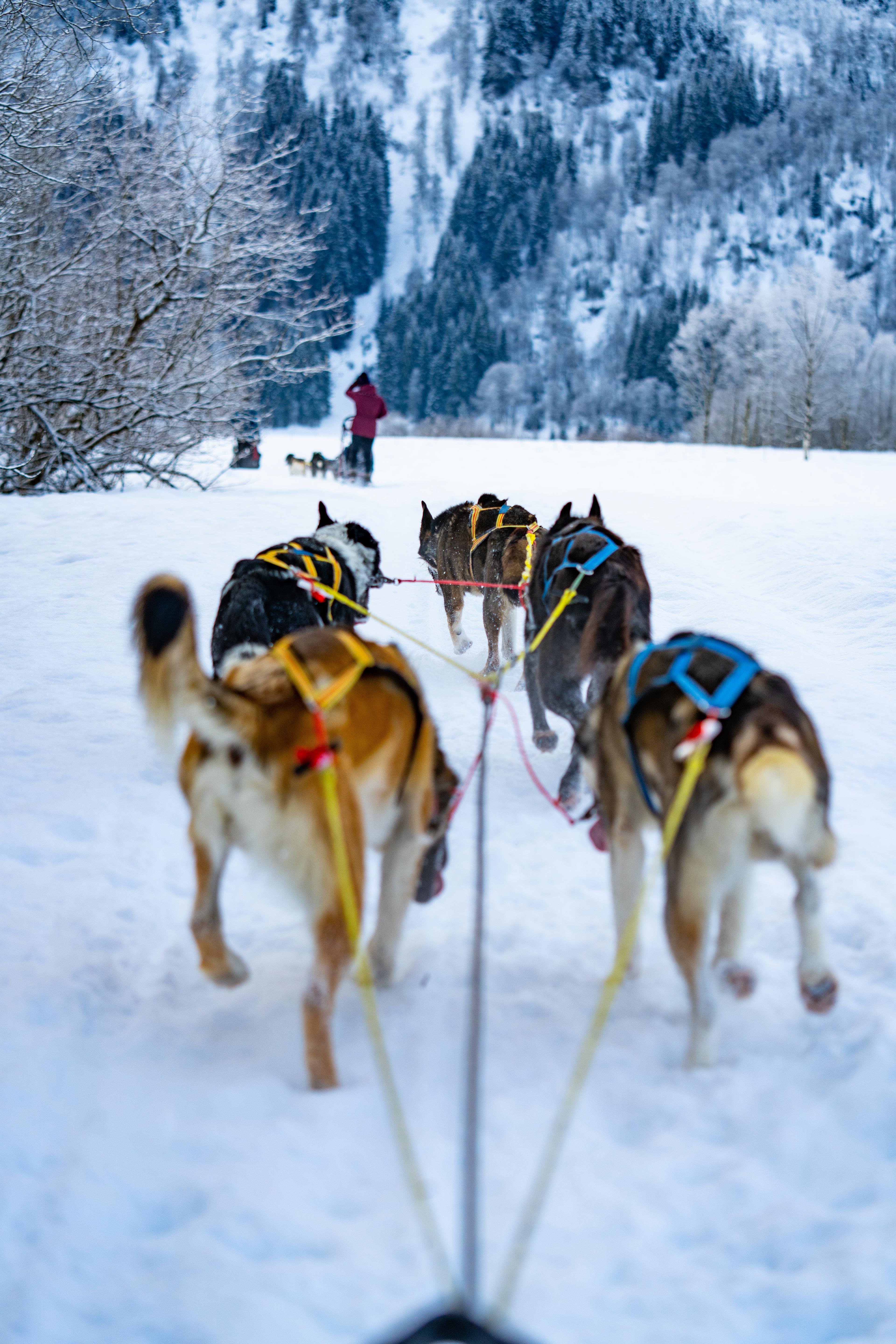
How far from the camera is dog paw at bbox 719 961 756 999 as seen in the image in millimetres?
2586

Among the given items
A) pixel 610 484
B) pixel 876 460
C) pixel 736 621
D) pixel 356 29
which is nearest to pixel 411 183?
pixel 356 29

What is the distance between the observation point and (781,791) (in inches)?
76.7

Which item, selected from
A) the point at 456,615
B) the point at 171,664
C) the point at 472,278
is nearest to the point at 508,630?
the point at 456,615

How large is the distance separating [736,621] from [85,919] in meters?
6.61

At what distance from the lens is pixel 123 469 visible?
1467 centimetres

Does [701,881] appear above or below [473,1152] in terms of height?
above

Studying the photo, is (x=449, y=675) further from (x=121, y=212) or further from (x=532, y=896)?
(x=121, y=212)

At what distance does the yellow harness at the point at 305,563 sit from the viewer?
15.3ft

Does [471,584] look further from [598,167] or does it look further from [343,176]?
[598,167]

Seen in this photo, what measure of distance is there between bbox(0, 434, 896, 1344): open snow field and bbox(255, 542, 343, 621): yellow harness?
1.30 meters

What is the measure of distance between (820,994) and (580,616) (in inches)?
95.2

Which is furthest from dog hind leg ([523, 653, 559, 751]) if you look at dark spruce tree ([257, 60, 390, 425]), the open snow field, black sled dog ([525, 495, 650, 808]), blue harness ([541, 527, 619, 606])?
dark spruce tree ([257, 60, 390, 425])

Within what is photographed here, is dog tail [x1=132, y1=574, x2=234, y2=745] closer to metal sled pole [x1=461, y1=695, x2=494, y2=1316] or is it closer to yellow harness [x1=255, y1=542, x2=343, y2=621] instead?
metal sled pole [x1=461, y1=695, x2=494, y2=1316]

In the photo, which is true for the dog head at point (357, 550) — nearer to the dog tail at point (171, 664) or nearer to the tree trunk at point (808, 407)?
the dog tail at point (171, 664)
